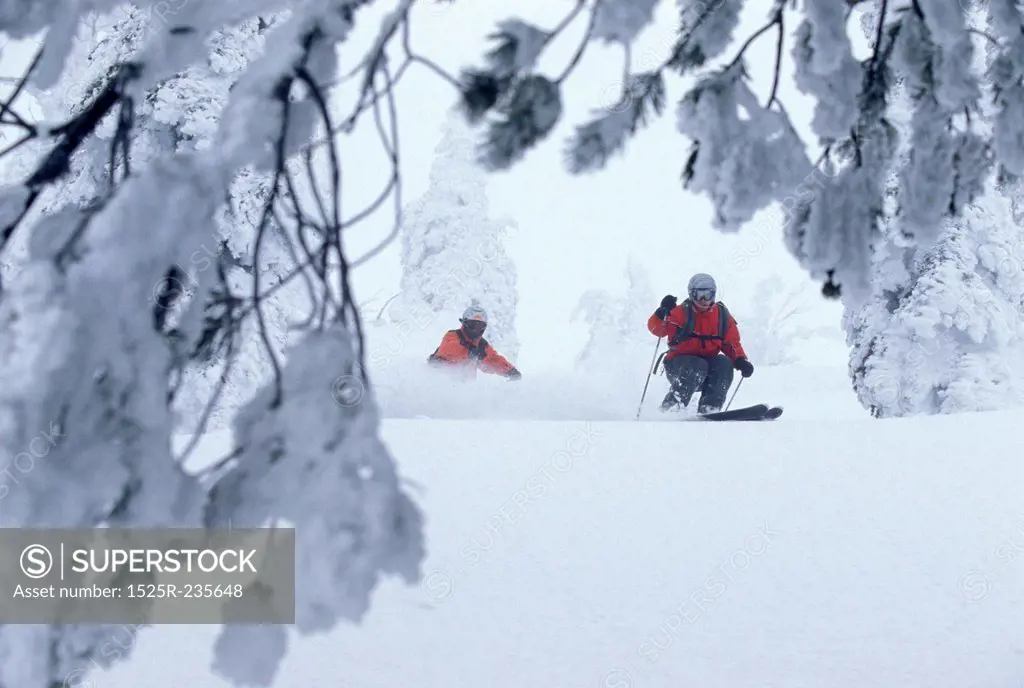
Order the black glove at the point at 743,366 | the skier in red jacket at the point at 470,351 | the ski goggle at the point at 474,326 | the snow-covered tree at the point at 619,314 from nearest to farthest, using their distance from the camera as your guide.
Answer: the black glove at the point at 743,366 < the skier in red jacket at the point at 470,351 < the ski goggle at the point at 474,326 < the snow-covered tree at the point at 619,314

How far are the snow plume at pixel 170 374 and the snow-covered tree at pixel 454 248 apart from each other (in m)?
25.1

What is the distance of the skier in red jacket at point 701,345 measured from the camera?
8.73 metres

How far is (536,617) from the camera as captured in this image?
4.11 meters

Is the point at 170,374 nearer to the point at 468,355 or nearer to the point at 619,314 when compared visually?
the point at 468,355

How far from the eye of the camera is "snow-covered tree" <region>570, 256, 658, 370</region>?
37281 mm

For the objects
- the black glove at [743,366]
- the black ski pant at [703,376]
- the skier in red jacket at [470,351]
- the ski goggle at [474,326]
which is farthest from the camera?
the ski goggle at [474,326]

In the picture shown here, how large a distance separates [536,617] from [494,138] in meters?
2.63

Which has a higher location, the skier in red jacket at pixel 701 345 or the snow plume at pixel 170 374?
the skier in red jacket at pixel 701 345

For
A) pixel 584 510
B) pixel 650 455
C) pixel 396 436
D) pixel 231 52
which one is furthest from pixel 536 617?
pixel 231 52

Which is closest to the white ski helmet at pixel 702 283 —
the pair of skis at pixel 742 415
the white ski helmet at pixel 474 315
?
the pair of skis at pixel 742 415

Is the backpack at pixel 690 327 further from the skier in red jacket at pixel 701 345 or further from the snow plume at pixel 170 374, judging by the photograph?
the snow plume at pixel 170 374

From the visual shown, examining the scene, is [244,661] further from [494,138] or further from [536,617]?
[536,617]

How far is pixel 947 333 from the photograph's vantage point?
1656cm

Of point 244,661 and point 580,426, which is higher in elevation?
point 580,426
